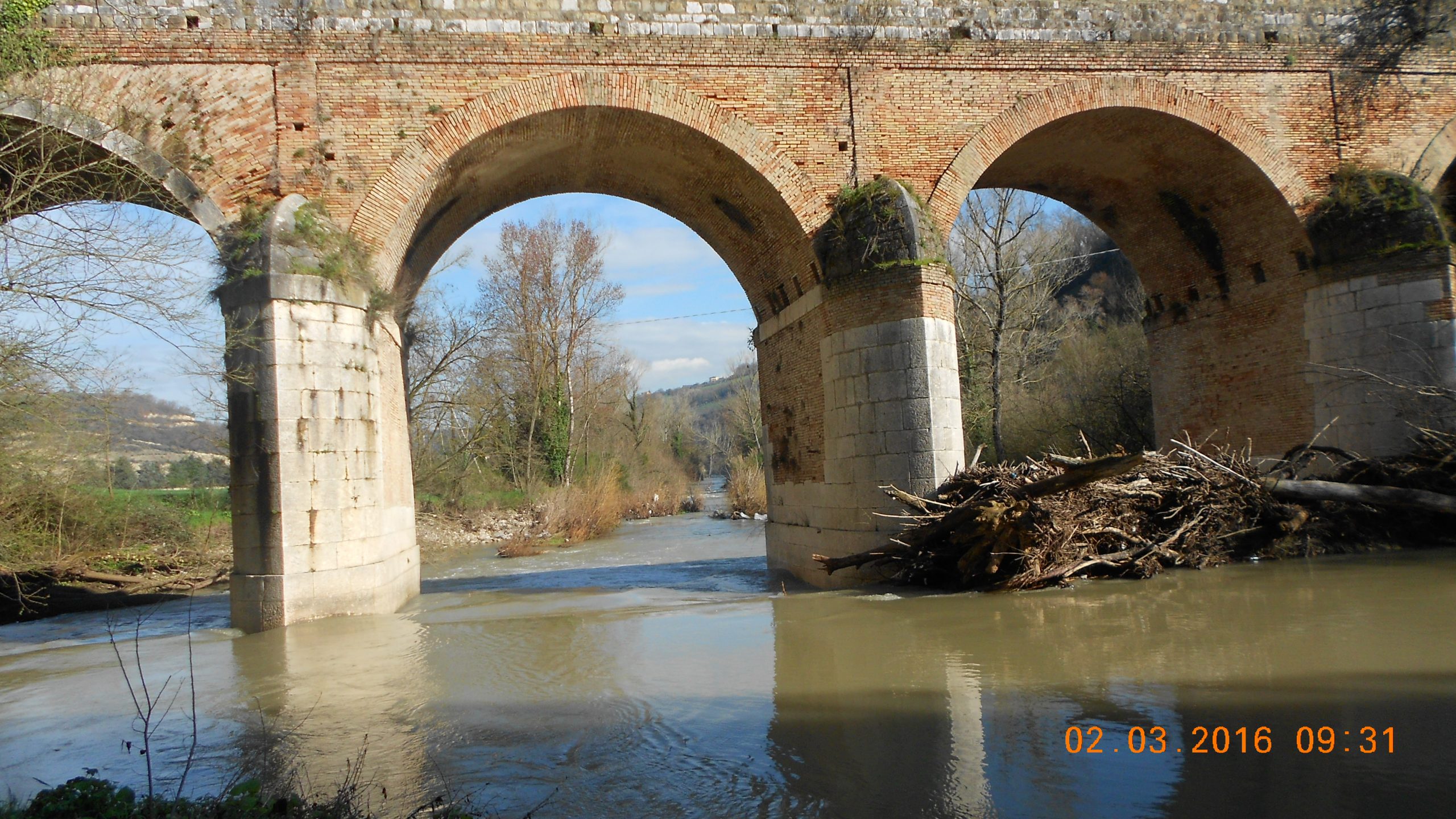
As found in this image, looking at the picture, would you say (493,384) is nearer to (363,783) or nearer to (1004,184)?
(1004,184)

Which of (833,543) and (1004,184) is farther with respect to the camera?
(1004,184)

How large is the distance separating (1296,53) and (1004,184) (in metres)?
3.94

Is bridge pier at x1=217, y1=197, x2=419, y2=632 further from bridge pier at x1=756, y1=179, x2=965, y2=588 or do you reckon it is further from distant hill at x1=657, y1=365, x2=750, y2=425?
distant hill at x1=657, y1=365, x2=750, y2=425

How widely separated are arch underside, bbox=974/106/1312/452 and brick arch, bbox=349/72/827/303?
9.32 ft

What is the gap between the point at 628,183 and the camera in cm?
1270

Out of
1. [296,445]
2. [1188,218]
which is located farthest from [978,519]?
[1188,218]

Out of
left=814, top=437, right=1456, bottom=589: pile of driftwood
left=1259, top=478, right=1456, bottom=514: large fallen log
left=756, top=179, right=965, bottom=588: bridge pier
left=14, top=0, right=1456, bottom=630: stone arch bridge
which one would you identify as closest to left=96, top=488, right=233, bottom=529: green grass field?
left=14, top=0, right=1456, bottom=630: stone arch bridge

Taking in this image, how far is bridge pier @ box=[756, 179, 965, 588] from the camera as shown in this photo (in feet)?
32.9

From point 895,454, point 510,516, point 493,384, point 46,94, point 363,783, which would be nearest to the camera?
point 363,783

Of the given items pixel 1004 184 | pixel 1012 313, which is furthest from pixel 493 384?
pixel 1004 184

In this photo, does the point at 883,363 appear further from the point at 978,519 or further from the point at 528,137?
the point at 528,137

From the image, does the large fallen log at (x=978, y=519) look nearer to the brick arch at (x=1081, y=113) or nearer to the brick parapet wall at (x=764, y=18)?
the brick arch at (x=1081, y=113)

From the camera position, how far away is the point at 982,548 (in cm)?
909

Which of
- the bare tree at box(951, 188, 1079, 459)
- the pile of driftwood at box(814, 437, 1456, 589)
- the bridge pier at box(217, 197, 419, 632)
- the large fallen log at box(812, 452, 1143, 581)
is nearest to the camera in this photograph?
the large fallen log at box(812, 452, 1143, 581)
